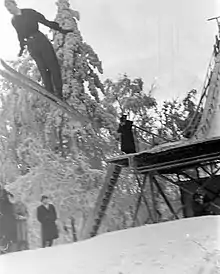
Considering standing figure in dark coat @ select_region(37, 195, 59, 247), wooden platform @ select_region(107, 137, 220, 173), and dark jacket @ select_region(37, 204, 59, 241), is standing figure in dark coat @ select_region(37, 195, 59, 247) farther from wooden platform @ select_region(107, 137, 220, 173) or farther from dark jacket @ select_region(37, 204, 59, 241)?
wooden platform @ select_region(107, 137, 220, 173)

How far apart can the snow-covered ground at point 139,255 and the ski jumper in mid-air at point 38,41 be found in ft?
2.07

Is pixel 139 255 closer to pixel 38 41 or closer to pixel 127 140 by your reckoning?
pixel 38 41

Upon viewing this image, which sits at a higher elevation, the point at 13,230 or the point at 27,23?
the point at 27,23

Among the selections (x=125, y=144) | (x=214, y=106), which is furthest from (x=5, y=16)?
(x=214, y=106)

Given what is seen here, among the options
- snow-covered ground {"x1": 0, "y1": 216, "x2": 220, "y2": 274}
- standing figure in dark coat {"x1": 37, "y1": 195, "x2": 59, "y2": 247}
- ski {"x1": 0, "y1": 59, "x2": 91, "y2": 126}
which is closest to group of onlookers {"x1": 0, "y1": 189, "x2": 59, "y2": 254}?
standing figure in dark coat {"x1": 37, "y1": 195, "x2": 59, "y2": 247}

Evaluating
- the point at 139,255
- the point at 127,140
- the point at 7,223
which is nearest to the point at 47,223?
the point at 127,140

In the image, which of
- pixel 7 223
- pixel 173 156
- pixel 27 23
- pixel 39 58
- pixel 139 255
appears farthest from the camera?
pixel 173 156

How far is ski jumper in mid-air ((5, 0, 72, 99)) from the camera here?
1475 millimetres

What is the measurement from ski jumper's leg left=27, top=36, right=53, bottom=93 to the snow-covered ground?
62 cm

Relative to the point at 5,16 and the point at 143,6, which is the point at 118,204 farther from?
the point at 5,16

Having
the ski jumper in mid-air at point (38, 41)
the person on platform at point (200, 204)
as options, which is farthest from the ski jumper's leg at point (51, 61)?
the person on platform at point (200, 204)

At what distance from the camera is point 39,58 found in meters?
1.64

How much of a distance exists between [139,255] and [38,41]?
81 cm

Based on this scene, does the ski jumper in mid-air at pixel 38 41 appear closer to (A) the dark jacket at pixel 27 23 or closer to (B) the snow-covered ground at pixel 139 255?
(A) the dark jacket at pixel 27 23
